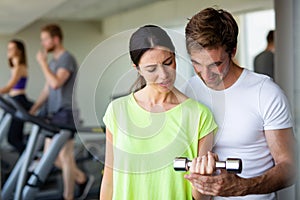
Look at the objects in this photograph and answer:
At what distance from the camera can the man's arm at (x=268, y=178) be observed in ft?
3.63

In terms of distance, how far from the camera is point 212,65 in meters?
1.26

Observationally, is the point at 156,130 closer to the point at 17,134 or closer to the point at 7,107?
the point at 7,107

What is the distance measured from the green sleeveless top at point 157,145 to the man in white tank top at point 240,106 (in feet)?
0.29

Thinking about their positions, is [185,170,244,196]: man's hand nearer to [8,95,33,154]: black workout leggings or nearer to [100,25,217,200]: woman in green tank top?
[100,25,217,200]: woman in green tank top

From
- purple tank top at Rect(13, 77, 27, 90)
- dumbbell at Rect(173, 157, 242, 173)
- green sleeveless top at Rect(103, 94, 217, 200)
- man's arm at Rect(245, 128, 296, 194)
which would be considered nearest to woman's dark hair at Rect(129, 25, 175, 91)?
green sleeveless top at Rect(103, 94, 217, 200)

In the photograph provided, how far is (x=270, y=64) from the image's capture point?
2307 mm

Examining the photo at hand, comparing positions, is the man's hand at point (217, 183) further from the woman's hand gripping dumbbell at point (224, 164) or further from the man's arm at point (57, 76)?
the man's arm at point (57, 76)

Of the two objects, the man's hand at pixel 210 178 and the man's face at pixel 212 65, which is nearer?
the man's hand at pixel 210 178

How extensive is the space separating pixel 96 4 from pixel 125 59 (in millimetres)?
5462

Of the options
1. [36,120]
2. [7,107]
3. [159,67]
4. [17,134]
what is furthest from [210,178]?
[17,134]

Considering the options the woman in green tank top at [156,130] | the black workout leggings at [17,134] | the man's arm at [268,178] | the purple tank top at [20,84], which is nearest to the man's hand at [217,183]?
the man's arm at [268,178]

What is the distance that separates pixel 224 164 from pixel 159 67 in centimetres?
30

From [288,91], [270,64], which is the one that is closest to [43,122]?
[270,64]

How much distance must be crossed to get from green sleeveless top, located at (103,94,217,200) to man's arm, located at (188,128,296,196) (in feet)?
0.38
